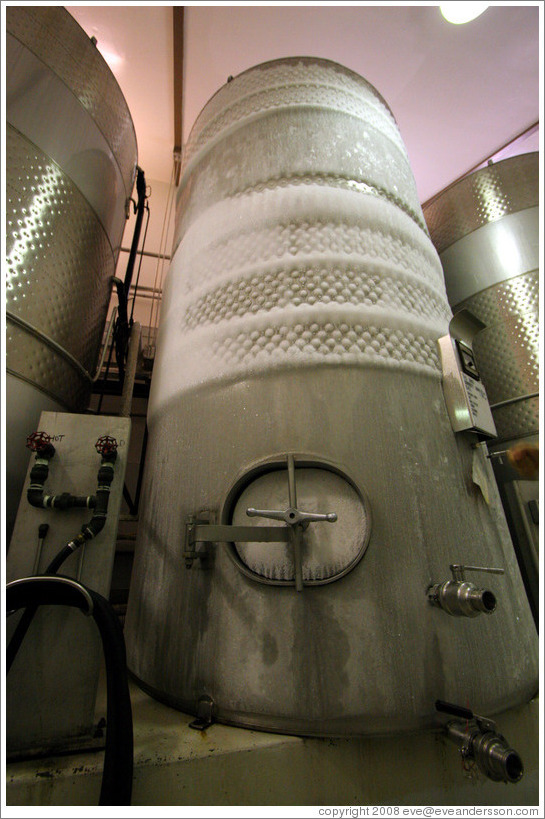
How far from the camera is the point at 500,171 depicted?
2.86 metres

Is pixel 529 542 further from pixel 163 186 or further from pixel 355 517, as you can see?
pixel 163 186

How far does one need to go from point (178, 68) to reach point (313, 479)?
3.95 m

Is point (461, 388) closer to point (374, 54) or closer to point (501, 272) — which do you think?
point (501, 272)

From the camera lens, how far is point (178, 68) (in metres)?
3.44

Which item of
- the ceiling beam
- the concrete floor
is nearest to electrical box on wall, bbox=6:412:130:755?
Answer: the concrete floor

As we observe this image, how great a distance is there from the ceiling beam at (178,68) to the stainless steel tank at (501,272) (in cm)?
247

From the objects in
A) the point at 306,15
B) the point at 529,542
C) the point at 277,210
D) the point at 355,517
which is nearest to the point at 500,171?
the point at 306,15

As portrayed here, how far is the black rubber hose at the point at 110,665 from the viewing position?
2.82ft

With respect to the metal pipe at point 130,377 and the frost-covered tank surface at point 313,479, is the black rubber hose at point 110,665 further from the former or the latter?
the metal pipe at point 130,377

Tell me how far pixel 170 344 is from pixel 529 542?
1.81 meters

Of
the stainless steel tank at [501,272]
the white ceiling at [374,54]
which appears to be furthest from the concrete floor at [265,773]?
the white ceiling at [374,54]

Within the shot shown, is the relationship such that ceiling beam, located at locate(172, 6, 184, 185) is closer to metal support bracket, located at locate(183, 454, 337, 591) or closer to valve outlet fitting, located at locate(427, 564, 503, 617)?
metal support bracket, located at locate(183, 454, 337, 591)

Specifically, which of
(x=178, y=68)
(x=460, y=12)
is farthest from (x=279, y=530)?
(x=178, y=68)

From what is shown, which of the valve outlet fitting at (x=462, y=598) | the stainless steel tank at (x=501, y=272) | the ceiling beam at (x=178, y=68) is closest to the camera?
the valve outlet fitting at (x=462, y=598)
